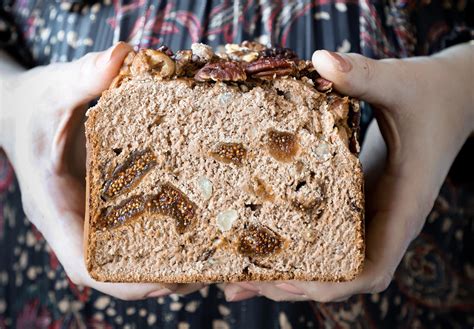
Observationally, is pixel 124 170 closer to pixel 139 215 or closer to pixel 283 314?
pixel 139 215

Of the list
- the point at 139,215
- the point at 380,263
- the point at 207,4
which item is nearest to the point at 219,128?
the point at 139,215

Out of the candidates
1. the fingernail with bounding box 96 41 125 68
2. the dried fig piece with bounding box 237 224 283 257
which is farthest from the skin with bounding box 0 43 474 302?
the dried fig piece with bounding box 237 224 283 257

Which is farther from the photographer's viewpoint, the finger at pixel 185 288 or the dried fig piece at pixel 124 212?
the finger at pixel 185 288

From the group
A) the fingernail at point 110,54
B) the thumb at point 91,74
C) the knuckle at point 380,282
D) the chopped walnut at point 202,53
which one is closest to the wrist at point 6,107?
the thumb at point 91,74

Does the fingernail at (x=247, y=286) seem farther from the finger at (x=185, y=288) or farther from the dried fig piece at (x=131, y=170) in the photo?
the dried fig piece at (x=131, y=170)

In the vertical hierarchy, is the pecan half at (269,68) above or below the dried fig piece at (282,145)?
above

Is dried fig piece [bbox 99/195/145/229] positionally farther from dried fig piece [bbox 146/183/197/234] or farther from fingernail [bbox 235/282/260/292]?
fingernail [bbox 235/282/260/292]
